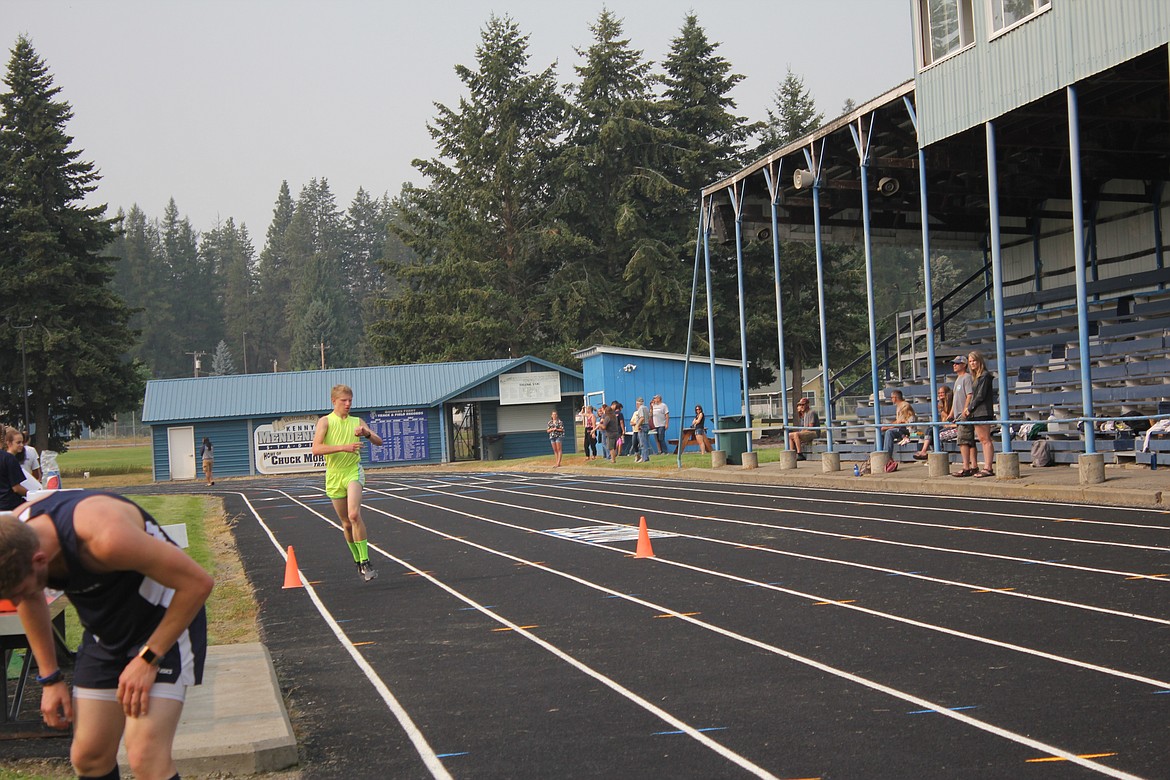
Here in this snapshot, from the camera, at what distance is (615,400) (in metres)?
39.6

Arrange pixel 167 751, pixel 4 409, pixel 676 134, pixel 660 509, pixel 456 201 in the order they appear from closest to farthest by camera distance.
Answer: pixel 167 751 → pixel 660 509 → pixel 4 409 → pixel 676 134 → pixel 456 201

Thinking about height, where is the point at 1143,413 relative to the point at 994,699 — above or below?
above

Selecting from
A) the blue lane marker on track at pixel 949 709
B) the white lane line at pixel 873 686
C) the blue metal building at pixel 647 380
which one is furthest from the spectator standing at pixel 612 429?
the blue lane marker on track at pixel 949 709

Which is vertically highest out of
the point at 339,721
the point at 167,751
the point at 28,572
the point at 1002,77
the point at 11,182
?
the point at 11,182

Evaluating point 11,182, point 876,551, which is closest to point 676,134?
point 11,182

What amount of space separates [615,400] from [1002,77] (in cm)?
2146

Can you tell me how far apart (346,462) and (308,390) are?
40516mm

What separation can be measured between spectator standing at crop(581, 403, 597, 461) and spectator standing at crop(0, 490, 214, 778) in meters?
34.1

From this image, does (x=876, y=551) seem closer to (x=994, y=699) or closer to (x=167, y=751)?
(x=994, y=699)

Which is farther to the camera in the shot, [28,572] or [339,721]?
[339,721]

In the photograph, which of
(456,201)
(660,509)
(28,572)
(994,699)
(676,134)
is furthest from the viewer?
(456,201)

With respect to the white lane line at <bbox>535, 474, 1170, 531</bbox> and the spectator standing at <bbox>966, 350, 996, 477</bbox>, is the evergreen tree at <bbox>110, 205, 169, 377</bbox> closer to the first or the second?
the white lane line at <bbox>535, 474, 1170, 531</bbox>

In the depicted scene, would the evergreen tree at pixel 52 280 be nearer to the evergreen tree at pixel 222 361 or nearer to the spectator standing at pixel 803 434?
the spectator standing at pixel 803 434

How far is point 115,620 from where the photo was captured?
170 inches
